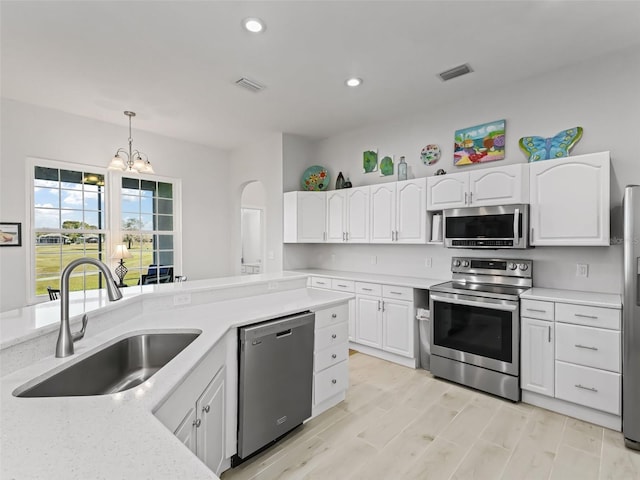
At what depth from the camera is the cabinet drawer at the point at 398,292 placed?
351cm

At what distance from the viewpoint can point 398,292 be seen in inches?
142

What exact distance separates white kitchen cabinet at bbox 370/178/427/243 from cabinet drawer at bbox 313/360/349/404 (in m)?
1.77

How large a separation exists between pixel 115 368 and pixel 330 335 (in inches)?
57.3

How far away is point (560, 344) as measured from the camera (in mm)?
2582

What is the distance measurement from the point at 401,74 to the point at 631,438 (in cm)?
333

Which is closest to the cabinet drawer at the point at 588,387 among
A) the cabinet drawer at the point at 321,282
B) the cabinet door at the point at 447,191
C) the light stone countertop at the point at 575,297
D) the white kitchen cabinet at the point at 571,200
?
the light stone countertop at the point at 575,297

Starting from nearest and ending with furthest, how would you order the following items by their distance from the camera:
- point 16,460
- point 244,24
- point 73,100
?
point 16,460
point 244,24
point 73,100

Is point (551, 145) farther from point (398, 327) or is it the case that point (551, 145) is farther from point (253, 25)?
point (253, 25)

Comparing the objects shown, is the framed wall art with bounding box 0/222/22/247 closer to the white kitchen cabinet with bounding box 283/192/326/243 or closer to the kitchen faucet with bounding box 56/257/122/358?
the white kitchen cabinet with bounding box 283/192/326/243

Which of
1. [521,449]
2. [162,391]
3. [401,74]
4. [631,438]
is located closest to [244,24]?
[401,74]

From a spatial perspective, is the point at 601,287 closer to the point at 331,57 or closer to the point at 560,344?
the point at 560,344

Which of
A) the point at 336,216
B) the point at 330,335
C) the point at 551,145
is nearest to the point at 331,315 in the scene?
the point at 330,335

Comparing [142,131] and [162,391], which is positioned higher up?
[142,131]

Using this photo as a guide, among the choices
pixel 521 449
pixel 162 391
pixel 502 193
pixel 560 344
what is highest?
pixel 502 193
